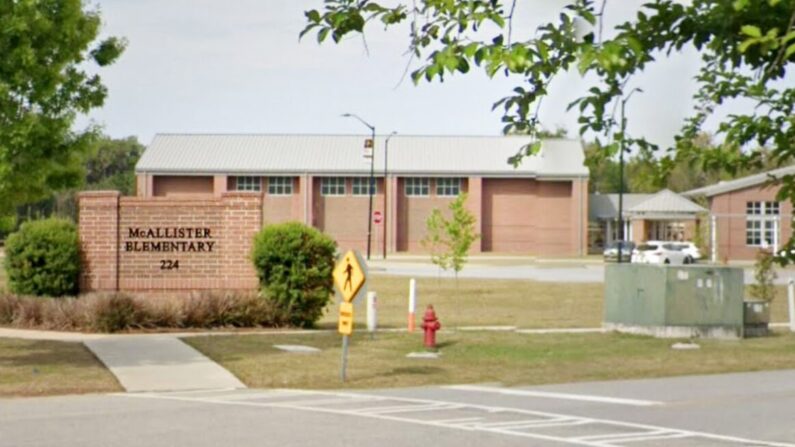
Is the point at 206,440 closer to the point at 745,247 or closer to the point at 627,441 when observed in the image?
the point at 627,441

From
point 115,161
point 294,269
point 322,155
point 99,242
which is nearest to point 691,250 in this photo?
point 322,155

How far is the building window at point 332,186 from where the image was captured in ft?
285

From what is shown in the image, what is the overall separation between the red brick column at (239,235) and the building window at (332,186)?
5749cm

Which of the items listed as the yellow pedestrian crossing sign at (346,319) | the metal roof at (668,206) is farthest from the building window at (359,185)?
the yellow pedestrian crossing sign at (346,319)

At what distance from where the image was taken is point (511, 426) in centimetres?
1425

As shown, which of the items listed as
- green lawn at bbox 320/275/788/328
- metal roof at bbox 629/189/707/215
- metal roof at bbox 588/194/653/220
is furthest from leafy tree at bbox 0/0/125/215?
metal roof at bbox 588/194/653/220

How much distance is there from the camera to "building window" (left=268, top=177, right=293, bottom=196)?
86.8m

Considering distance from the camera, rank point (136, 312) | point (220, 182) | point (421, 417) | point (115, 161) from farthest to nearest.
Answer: point (115, 161)
point (220, 182)
point (136, 312)
point (421, 417)

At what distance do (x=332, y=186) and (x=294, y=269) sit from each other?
59364 mm

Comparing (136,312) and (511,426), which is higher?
(136,312)

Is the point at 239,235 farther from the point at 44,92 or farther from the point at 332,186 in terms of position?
the point at 332,186

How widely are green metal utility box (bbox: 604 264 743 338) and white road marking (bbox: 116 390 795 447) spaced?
11.0 meters

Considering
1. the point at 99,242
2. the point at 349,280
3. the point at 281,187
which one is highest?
the point at 281,187

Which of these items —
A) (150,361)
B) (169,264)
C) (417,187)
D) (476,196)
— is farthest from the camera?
(417,187)
